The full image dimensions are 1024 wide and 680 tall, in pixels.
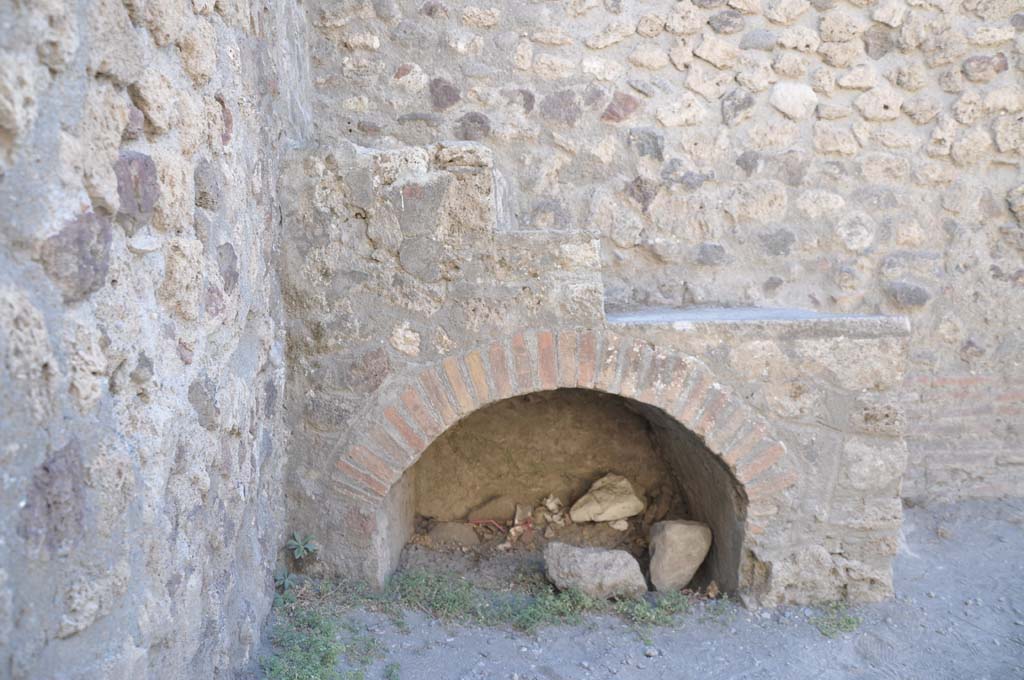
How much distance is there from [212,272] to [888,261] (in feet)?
9.76

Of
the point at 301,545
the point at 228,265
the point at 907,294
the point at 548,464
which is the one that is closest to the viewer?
the point at 228,265

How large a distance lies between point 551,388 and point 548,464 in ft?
3.87

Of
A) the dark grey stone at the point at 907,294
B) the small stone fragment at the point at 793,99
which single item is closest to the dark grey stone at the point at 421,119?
the small stone fragment at the point at 793,99

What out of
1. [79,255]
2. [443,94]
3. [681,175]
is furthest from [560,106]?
[79,255]

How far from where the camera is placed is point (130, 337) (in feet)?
4.91

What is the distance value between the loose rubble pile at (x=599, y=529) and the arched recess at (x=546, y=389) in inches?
12.4

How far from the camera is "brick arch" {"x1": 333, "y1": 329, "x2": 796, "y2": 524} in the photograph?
264cm

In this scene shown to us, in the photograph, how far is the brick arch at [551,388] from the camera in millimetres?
2637

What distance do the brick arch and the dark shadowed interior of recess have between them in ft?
2.52

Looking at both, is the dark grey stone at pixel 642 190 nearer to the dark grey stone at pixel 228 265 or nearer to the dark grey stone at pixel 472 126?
the dark grey stone at pixel 472 126

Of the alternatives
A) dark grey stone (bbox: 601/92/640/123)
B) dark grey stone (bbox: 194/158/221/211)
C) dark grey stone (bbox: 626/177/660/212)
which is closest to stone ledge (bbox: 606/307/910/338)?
dark grey stone (bbox: 626/177/660/212)

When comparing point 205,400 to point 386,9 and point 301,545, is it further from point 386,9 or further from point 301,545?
point 386,9

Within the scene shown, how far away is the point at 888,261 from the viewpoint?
3551 millimetres

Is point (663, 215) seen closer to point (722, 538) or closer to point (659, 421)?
point (659, 421)
